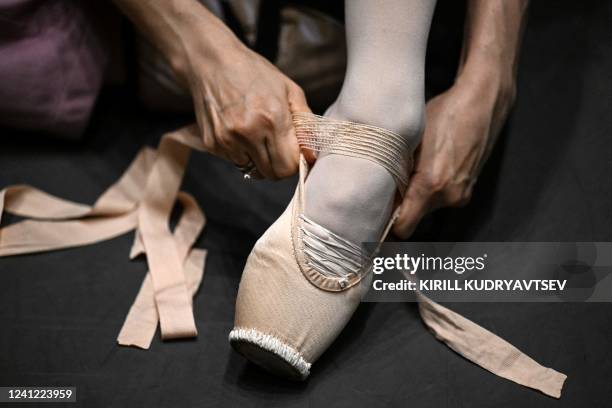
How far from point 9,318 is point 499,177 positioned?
635mm

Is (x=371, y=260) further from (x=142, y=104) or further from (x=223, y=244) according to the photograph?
(x=142, y=104)

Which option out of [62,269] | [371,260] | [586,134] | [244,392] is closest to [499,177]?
[586,134]

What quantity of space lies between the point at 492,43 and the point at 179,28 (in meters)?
0.37

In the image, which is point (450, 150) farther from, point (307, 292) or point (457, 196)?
point (307, 292)

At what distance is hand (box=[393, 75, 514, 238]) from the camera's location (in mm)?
801

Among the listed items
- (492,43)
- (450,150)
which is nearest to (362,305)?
(450,150)

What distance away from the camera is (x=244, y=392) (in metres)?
0.75

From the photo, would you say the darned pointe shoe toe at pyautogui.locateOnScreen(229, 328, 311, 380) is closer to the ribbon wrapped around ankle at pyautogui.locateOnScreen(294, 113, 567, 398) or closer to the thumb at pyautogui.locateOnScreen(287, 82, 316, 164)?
the ribbon wrapped around ankle at pyautogui.locateOnScreen(294, 113, 567, 398)

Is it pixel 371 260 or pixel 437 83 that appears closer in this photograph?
pixel 371 260

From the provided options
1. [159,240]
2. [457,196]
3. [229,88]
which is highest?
[229,88]

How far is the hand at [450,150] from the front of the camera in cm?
80

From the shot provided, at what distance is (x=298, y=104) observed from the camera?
0.79 metres

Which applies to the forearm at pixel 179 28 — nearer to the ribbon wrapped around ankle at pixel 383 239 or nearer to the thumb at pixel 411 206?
the ribbon wrapped around ankle at pixel 383 239

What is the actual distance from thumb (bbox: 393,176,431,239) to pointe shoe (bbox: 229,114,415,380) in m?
0.05
